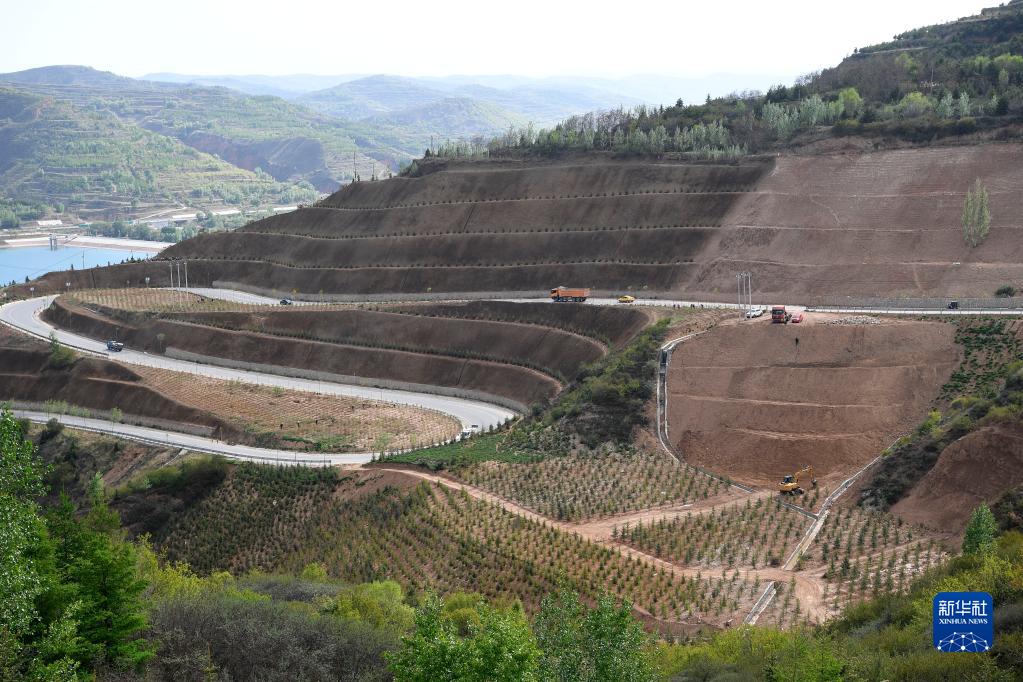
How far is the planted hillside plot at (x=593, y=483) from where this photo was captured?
1993 inches

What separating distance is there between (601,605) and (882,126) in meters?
75.6

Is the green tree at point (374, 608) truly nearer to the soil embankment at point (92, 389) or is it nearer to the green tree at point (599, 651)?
the green tree at point (599, 651)

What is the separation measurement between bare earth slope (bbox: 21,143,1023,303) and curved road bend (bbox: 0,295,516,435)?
14.7 meters

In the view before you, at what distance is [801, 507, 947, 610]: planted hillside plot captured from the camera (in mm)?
38156

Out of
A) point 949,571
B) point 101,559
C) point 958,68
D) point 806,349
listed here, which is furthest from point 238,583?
point 958,68

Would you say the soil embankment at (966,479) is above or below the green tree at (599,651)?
below

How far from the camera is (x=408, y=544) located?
1922 inches

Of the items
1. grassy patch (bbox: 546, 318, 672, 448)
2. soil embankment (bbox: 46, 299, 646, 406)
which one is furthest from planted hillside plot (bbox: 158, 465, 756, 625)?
soil embankment (bbox: 46, 299, 646, 406)

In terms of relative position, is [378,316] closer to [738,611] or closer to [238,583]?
[238,583]

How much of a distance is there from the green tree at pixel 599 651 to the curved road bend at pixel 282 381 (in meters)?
44.3

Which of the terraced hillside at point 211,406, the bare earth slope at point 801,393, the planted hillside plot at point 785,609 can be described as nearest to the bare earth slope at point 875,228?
the bare earth slope at point 801,393

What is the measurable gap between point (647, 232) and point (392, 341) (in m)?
21.4

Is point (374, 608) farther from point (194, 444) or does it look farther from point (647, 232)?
point (647, 232)

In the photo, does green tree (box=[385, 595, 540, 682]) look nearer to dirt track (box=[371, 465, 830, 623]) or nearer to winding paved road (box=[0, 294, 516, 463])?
dirt track (box=[371, 465, 830, 623])
